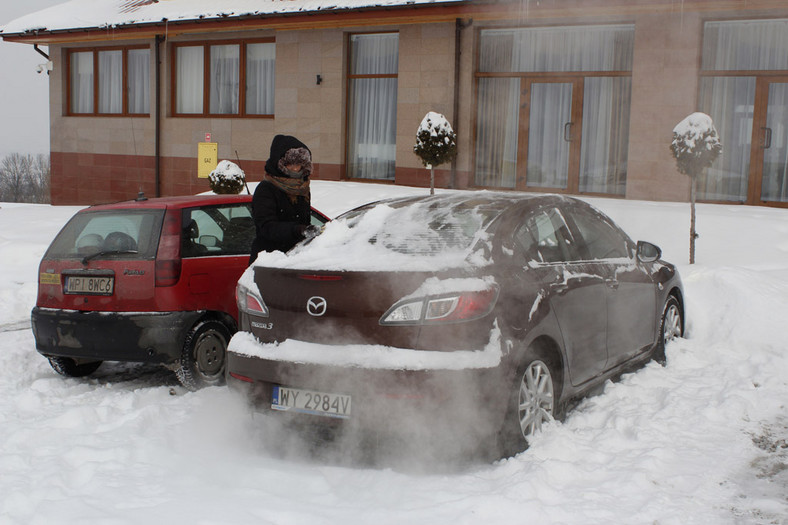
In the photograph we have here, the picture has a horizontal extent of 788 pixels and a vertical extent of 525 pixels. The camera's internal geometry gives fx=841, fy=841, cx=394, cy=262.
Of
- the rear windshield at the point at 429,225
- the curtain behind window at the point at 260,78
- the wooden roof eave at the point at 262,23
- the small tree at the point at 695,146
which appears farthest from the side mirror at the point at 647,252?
the curtain behind window at the point at 260,78

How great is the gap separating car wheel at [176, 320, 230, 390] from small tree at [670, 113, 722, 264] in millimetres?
6823

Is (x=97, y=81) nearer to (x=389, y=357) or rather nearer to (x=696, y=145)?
(x=696, y=145)

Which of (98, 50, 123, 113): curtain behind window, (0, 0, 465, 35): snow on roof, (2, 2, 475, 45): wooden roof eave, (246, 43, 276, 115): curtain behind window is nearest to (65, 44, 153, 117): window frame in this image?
(98, 50, 123, 113): curtain behind window

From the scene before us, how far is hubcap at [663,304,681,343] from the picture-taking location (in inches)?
264

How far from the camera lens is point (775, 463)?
456 centimetres

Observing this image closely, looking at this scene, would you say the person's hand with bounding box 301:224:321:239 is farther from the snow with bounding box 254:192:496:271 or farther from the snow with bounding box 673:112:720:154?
the snow with bounding box 673:112:720:154

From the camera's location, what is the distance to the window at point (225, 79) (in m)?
20.3

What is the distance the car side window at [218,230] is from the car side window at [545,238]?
2519 mm

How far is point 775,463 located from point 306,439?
2562 millimetres

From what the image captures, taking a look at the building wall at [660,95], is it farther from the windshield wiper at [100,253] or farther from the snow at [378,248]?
the windshield wiper at [100,253]

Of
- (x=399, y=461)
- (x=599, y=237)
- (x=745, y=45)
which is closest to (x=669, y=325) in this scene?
(x=599, y=237)

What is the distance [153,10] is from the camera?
22.1 metres

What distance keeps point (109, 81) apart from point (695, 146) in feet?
56.6

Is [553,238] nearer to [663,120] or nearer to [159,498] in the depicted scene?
[159,498]
